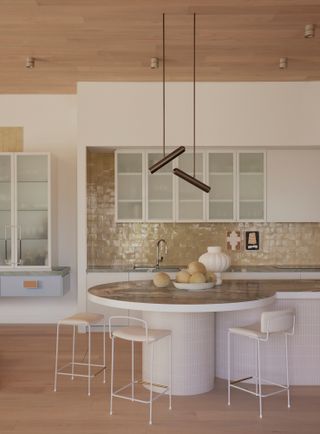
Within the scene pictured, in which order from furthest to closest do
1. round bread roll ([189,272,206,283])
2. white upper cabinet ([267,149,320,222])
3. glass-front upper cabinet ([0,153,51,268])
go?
white upper cabinet ([267,149,320,222]) → glass-front upper cabinet ([0,153,51,268]) → round bread roll ([189,272,206,283])

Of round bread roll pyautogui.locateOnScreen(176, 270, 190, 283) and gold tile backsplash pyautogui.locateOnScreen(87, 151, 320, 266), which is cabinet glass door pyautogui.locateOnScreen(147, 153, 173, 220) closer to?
gold tile backsplash pyautogui.locateOnScreen(87, 151, 320, 266)

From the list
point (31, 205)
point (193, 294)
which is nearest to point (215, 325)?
point (193, 294)

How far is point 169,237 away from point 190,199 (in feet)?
2.04

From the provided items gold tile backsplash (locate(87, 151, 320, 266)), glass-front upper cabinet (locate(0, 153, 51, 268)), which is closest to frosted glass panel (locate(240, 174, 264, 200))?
gold tile backsplash (locate(87, 151, 320, 266))

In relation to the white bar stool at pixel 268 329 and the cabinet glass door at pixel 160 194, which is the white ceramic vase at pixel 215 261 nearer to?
the white bar stool at pixel 268 329

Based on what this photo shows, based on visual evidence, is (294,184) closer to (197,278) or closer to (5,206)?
(197,278)

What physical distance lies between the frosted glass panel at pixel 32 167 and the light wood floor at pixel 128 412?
252cm

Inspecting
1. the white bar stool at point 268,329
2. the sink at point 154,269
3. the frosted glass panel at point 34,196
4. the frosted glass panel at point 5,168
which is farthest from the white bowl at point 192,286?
the frosted glass panel at point 5,168

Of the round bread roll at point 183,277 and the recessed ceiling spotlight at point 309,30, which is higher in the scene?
the recessed ceiling spotlight at point 309,30

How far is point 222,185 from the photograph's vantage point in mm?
6727

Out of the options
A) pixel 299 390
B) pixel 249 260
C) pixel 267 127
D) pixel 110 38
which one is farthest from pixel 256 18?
pixel 249 260

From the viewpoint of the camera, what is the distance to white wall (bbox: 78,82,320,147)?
634 cm

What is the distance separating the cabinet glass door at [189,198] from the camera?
6707 millimetres

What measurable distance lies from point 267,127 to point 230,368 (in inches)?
119
